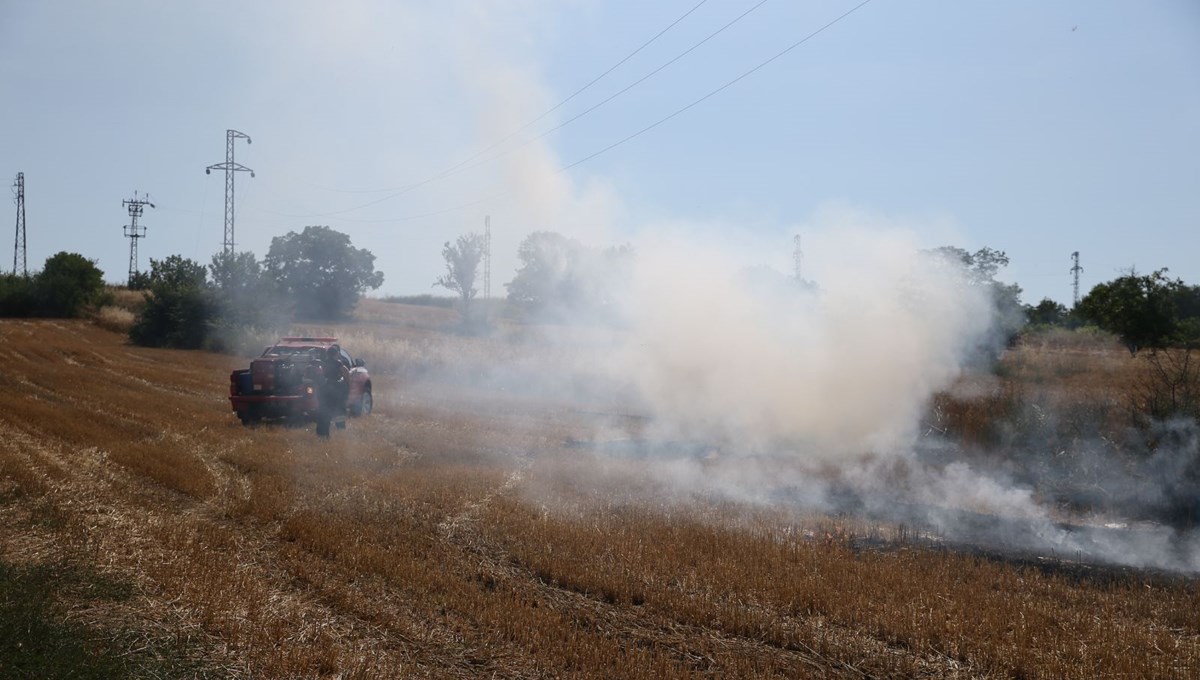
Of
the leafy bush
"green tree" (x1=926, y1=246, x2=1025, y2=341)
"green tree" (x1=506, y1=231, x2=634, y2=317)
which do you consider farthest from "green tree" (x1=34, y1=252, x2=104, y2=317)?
"green tree" (x1=926, y1=246, x2=1025, y2=341)

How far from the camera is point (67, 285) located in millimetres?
57281

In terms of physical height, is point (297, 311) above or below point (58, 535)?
→ above

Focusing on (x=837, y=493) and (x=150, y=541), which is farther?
(x=837, y=493)

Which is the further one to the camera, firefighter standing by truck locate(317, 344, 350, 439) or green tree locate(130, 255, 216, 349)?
green tree locate(130, 255, 216, 349)

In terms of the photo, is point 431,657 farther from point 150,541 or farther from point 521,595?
point 150,541

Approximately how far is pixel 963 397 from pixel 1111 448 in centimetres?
400

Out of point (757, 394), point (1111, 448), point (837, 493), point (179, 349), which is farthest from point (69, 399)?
point (179, 349)

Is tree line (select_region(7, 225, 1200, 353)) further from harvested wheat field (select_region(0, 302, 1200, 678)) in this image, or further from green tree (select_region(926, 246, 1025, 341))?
harvested wheat field (select_region(0, 302, 1200, 678))

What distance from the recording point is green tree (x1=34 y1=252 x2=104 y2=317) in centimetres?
5716

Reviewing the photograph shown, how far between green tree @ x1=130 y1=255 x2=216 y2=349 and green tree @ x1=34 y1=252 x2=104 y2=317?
39.5ft

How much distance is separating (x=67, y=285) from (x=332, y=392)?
166 ft

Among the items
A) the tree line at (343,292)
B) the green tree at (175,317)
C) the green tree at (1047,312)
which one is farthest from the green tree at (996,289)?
the green tree at (175,317)

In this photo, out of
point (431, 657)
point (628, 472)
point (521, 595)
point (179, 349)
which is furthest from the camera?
point (179, 349)

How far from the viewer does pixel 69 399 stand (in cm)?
2038
